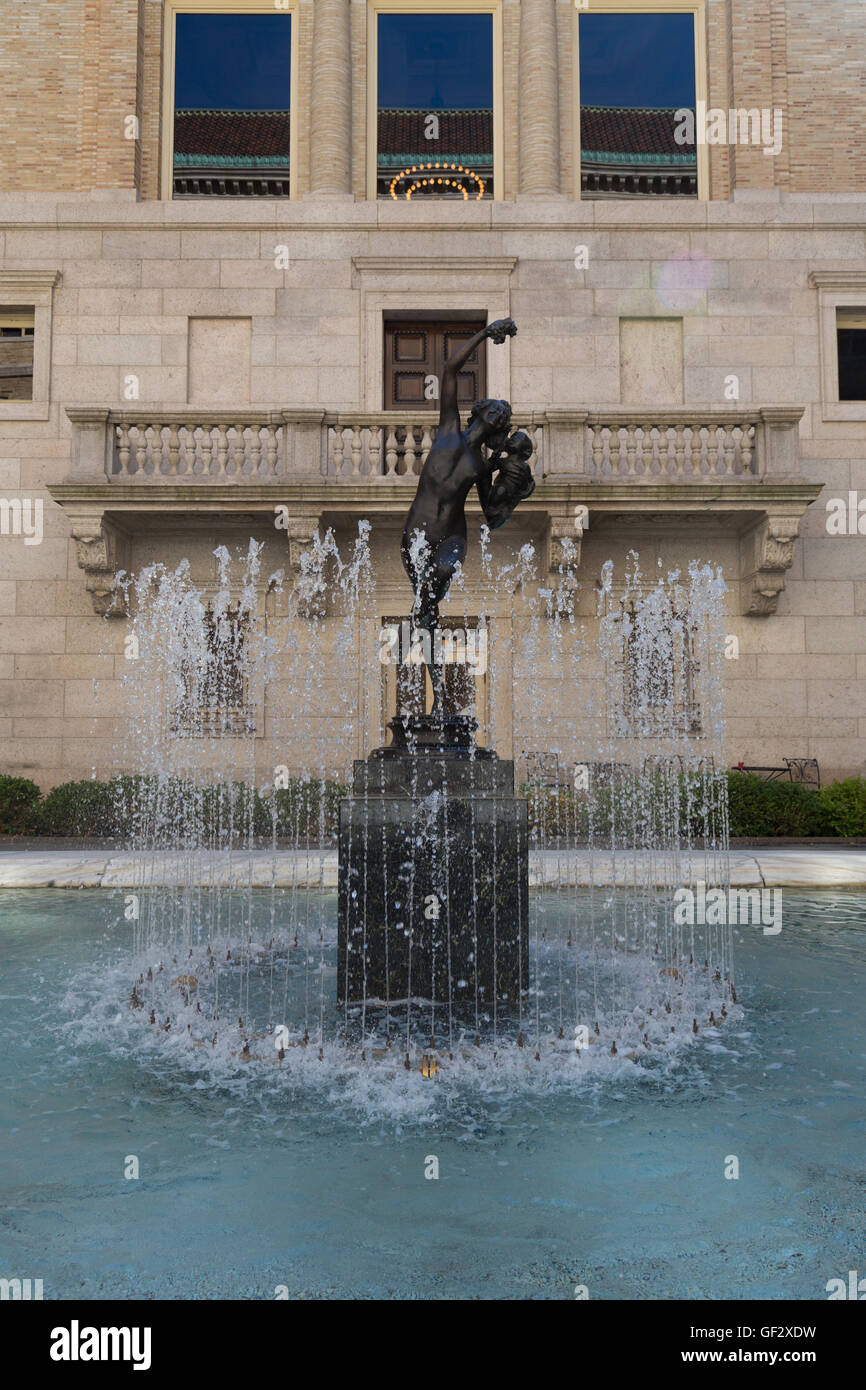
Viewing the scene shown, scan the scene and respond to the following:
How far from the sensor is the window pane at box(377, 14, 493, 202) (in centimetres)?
2034

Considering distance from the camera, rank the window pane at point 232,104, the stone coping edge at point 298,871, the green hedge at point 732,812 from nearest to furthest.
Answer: the stone coping edge at point 298,871 < the green hedge at point 732,812 < the window pane at point 232,104

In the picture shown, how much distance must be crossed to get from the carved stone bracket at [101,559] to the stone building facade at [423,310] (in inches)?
2.7

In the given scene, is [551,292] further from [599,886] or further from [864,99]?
[599,886]

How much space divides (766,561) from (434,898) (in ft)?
44.2

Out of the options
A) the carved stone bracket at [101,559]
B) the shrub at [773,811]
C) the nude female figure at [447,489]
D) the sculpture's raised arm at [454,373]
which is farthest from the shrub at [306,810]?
the sculpture's raised arm at [454,373]

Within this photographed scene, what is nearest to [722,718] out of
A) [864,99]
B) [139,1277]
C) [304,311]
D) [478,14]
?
[304,311]

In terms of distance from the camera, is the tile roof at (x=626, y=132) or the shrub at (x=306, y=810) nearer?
the shrub at (x=306, y=810)

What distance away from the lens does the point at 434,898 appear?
656cm

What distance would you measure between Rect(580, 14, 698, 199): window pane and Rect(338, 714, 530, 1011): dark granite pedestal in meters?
17.8

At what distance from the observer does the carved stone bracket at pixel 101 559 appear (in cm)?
1775
